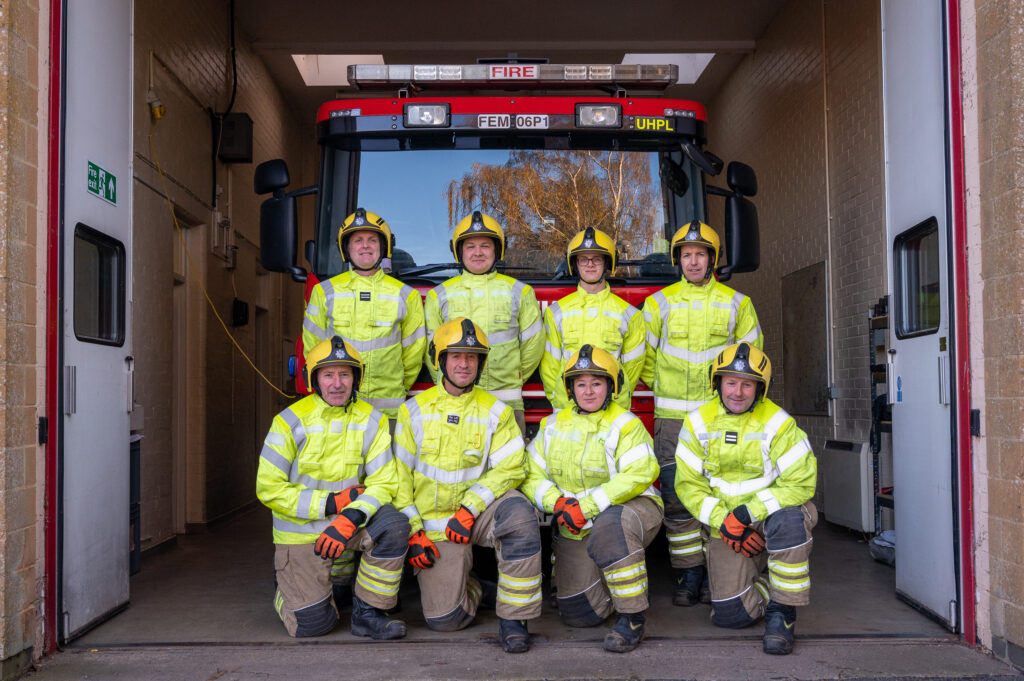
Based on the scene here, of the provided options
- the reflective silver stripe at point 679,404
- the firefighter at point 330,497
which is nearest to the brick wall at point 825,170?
the reflective silver stripe at point 679,404

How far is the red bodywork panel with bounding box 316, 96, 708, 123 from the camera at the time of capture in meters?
5.59

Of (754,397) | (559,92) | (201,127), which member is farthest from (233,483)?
(754,397)

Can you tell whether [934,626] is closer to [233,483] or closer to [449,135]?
[449,135]

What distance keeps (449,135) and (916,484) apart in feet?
10.9

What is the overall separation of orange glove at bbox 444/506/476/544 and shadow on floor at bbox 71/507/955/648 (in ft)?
1.58

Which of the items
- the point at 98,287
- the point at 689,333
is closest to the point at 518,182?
the point at 689,333

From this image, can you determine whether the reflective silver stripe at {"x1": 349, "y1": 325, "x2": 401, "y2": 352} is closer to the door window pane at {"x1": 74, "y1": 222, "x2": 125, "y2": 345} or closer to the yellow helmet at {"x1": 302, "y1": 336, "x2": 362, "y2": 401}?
the yellow helmet at {"x1": 302, "y1": 336, "x2": 362, "y2": 401}

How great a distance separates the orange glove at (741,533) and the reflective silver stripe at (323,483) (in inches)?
74.9

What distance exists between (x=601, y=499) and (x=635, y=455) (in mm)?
283

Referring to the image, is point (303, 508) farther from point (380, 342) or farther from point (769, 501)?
point (769, 501)

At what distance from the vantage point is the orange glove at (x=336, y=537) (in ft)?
14.6

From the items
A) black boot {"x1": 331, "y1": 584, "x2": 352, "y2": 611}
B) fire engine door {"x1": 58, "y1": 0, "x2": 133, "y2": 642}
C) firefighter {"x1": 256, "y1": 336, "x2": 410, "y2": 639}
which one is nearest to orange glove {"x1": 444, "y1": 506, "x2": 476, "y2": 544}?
firefighter {"x1": 256, "y1": 336, "x2": 410, "y2": 639}

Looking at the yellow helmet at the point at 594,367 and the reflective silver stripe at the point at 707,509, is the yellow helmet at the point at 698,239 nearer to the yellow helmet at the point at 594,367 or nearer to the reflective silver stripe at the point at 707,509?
the yellow helmet at the point at 594,367

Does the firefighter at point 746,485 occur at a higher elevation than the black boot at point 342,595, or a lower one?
higher
